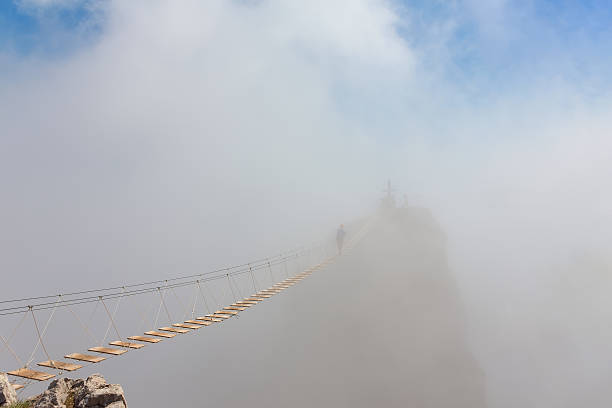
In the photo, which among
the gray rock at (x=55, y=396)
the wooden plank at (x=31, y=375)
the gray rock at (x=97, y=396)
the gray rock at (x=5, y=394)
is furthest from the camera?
the wooden plank at (x=31, y=375)

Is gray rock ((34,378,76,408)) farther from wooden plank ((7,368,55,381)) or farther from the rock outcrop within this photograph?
wooden plank ((7,368,55,381))

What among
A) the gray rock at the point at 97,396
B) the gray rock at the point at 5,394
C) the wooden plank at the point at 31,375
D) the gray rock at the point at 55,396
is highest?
the wooden plank at the point at 31,375

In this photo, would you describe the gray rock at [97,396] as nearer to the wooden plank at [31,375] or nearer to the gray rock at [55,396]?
the gray rock at [55,396]

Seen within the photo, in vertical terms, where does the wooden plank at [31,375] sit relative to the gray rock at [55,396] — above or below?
above

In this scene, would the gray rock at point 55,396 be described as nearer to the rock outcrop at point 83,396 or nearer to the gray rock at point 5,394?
the rock outcrop at point 83,396

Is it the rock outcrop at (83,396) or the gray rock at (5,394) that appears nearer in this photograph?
the gray rock at (5,394)

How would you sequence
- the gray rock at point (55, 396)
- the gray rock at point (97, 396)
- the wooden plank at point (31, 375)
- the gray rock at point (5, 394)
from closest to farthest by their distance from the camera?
the gray rock at point (5, 394) → the gray rock at point (55, 396) → the gray rock at point (97, 396) → the wooden plank at point (31, 375)

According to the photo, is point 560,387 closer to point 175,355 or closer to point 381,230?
point 381,230

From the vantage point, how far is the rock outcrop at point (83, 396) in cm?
692

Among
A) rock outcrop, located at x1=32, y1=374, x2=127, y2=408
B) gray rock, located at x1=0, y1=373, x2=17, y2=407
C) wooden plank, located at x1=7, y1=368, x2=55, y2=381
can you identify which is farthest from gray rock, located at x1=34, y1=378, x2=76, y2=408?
wooden plank, located at x1=7, y1=368, x2=55, y2=381

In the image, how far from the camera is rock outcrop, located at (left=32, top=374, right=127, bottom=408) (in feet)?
22.7

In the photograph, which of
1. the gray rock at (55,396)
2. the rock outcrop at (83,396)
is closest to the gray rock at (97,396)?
the rock outcrop at (83,396)

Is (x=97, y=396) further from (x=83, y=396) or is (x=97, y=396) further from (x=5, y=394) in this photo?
(x=5, y=394)

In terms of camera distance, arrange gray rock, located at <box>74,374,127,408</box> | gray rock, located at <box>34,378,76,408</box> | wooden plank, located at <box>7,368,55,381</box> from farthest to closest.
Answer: wooden plank, located at <box>7,368,55,381</box>
gray rock, located at <box>74,374,127,408</box>
gray rock, located at <box>34,378,76,408</box>
